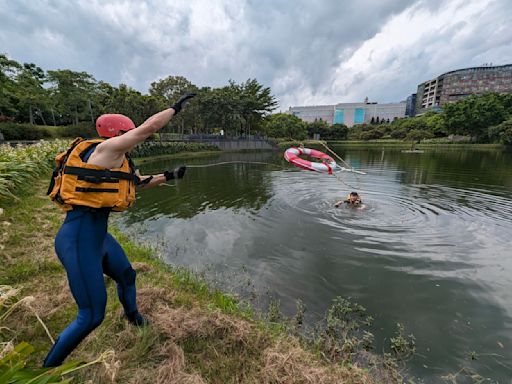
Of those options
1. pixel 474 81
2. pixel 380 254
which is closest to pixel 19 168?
pixel 380 254

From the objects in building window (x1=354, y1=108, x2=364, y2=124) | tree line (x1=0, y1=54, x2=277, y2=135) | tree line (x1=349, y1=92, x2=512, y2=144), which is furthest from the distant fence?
building window (x1=354, y1=108, x2=364, y2=124)

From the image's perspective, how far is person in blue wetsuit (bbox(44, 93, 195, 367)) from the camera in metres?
1.77

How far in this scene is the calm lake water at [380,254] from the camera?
130 inches

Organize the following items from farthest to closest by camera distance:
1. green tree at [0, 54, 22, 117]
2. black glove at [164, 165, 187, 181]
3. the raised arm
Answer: green tree at [0, 54, 22, 117] → black glove at [164, 165, 187, 181] → the raised arm

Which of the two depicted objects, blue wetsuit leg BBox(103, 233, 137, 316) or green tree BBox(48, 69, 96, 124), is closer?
blue wetsuit leg BBox(103, 233, 137, 316)

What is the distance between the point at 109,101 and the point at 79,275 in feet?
96.0

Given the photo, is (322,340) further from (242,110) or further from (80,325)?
(242,110)

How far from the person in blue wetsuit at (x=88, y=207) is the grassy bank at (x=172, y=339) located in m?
0.34

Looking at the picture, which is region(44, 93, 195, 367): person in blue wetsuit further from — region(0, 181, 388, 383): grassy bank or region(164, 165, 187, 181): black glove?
region(164, 165, 187, 181): black glove

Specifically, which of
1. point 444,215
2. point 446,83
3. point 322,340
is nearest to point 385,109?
point 446,83

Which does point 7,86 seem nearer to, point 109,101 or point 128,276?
point 109,101

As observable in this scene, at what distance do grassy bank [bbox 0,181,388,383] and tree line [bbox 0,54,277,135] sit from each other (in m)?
22.5

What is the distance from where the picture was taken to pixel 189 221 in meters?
7.48

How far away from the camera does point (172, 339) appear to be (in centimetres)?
240
